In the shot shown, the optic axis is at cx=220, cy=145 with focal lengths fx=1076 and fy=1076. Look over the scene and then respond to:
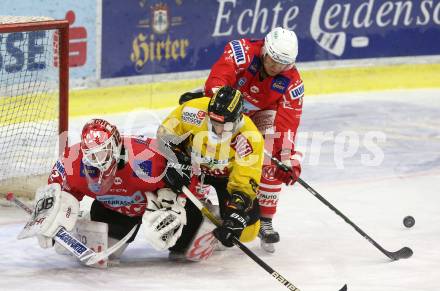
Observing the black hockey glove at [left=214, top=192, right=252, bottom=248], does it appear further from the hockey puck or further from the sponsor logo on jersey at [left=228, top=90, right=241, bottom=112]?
the hockey puck

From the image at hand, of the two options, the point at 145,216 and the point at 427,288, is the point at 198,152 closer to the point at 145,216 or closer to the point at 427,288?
the point at 145,216

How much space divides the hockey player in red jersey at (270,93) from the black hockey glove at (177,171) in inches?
23.6

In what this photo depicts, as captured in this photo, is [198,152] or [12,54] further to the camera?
[12,54]

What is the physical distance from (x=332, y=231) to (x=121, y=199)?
162cm

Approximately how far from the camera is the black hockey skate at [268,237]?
19.5 feet

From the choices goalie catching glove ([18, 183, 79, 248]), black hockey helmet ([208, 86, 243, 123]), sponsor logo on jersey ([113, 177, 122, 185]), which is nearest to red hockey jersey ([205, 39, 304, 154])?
black hockey helmet ([208, 86, 243, 123])

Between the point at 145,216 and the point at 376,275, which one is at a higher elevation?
the point at 145,216

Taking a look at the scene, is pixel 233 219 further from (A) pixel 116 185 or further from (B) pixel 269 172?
(B) pixel 269 172

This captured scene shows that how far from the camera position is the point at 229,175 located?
5547mm

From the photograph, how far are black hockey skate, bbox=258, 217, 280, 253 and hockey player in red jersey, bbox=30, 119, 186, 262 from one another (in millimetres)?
828

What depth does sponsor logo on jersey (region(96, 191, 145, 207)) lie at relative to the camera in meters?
5.23

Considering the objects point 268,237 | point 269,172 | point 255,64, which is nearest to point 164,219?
point 268,237

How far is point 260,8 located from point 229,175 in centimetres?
364

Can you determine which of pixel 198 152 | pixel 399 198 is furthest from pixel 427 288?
pixel 399 198
